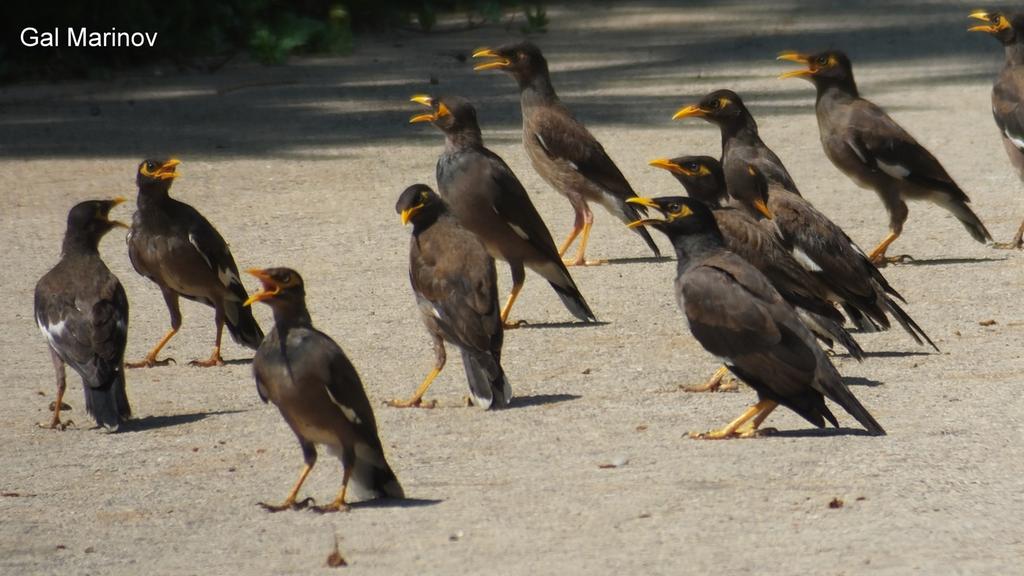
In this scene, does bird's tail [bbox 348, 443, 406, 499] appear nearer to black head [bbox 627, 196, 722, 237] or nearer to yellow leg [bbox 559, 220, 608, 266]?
black head [bbox 627, 196, 722, 237]

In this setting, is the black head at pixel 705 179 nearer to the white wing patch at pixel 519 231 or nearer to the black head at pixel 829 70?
the white wing patch at pixel 519 231

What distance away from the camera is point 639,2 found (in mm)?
24172

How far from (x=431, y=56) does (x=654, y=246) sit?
8704 mm

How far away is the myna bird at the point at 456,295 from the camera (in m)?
8.36

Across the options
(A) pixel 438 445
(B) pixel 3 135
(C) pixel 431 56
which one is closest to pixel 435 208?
(A) pixel 438 445

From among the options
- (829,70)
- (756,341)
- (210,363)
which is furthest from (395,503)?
(829,70)

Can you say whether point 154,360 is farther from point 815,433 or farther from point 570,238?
point 815,433

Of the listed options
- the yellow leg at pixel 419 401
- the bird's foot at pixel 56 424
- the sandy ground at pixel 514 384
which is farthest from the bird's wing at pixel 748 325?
the bird's foot at pixel 56 424

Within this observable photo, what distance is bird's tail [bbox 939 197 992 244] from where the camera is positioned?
1211 centimetres

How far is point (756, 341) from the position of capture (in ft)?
25.1

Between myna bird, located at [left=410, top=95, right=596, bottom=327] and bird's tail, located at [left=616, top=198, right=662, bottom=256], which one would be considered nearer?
myna bird, located at [left=410, top=95, right=596, bottom=327]

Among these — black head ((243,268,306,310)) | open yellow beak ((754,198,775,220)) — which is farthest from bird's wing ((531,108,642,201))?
black head ((243,268,306,310))

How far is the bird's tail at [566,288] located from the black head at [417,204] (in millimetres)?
1439

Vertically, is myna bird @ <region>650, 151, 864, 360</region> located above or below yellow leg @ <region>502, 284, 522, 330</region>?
above
